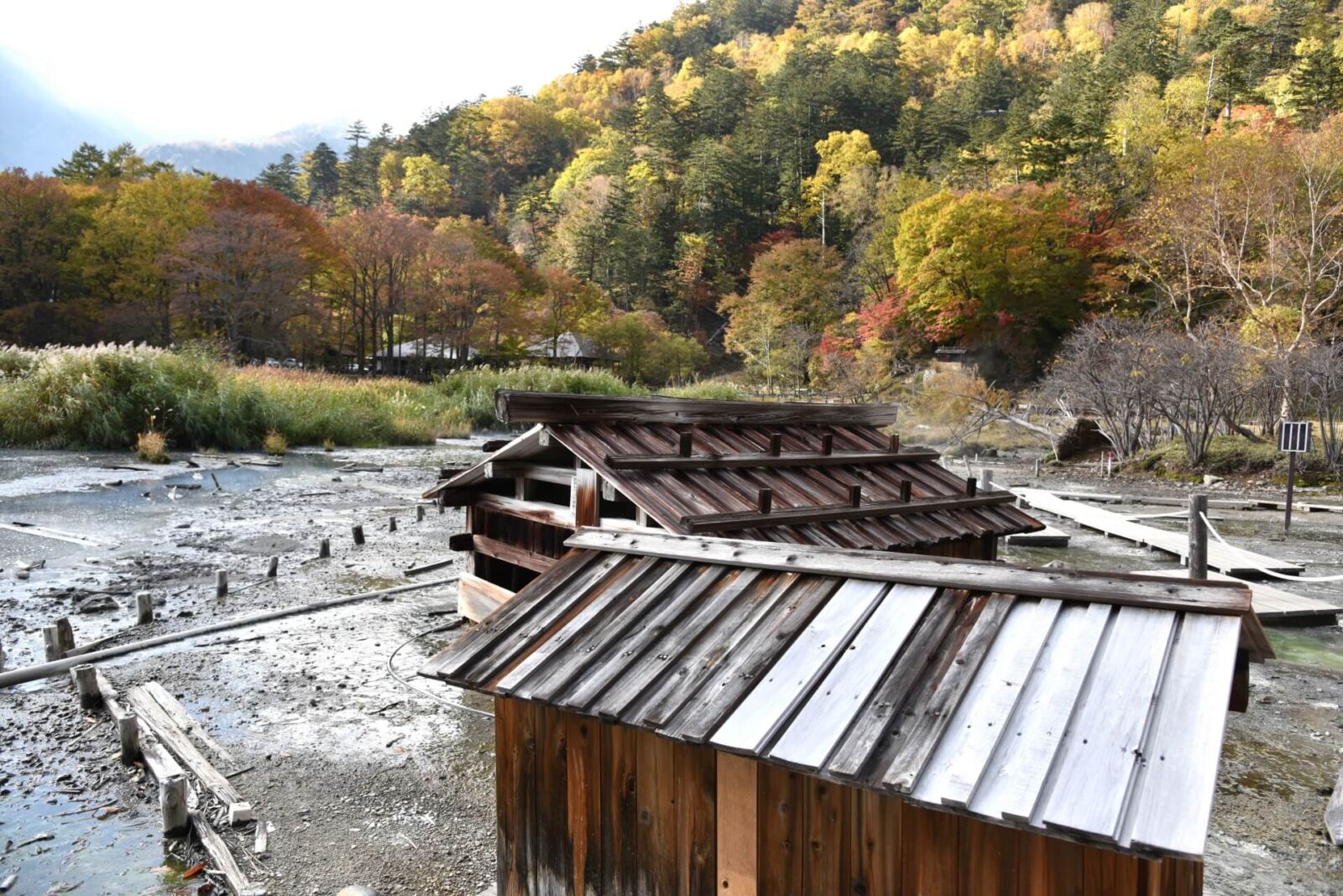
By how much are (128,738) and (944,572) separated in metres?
5.12

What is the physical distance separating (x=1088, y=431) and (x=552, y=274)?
105ft

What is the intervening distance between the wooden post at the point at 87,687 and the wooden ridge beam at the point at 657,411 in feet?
12.0

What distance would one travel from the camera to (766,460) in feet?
19.0

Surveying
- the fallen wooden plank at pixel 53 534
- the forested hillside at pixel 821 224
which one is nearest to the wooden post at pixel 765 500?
the fallen wooden plank at pixel 53 534

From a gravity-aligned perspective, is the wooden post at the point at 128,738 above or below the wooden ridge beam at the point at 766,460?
below

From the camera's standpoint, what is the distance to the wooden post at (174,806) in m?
4.33

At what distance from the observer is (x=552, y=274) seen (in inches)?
1916

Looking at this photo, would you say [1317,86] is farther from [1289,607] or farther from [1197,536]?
[1197,536]

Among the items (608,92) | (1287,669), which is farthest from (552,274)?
(608,92)

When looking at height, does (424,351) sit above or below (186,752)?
above

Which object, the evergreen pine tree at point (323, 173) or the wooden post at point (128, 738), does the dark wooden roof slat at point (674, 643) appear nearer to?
the wooden post at point (128, 738)

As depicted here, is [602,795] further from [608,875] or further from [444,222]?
[444,222]

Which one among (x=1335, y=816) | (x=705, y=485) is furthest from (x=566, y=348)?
(x=1335, y=816)

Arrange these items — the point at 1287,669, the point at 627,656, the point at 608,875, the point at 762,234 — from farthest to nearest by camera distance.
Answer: the point at 762,234 < the point at 1287,669 < the point at 608,875 < the point at 627,656
